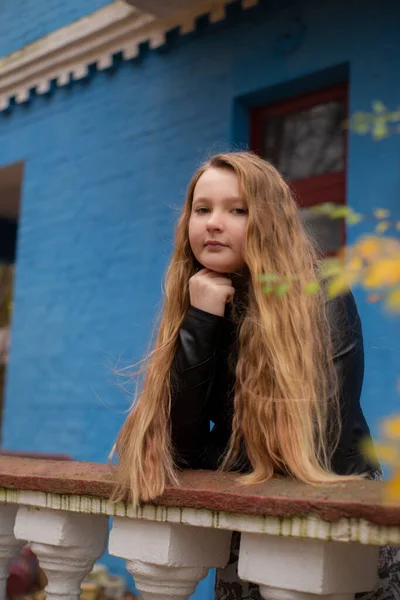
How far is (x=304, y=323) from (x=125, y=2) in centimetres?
441

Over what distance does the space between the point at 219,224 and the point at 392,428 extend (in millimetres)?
1321

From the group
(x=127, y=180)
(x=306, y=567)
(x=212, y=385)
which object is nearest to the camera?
(x=306, y=567)

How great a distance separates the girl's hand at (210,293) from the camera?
190cm

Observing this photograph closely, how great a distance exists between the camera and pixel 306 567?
131 cm

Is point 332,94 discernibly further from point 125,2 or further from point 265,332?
point 265,332

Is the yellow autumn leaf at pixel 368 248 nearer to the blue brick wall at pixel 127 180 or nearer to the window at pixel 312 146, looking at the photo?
the blue brick wall at pixel 127 180

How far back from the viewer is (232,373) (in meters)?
1.93

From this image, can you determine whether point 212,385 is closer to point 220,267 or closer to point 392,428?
point 220,267

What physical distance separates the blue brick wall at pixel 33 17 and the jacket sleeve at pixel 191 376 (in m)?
4.92

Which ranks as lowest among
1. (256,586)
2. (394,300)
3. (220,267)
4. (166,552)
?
(256,586)

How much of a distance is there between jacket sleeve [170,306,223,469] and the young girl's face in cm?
16

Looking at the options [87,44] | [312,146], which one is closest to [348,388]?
[312,146]

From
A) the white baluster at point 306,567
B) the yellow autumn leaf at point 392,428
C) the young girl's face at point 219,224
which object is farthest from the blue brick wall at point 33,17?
the yellow autumn leaf at point 392,428

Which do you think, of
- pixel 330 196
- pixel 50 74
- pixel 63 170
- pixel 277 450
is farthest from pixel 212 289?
pixel 50 74
